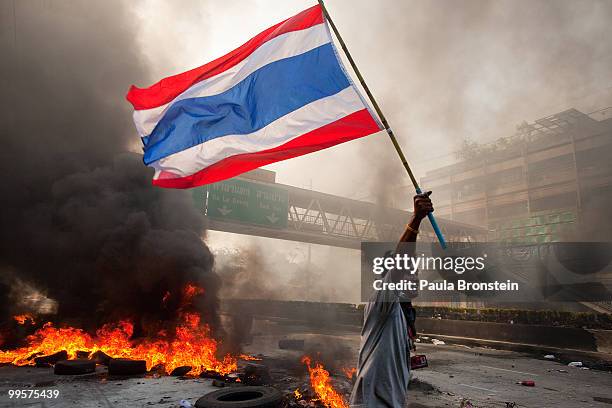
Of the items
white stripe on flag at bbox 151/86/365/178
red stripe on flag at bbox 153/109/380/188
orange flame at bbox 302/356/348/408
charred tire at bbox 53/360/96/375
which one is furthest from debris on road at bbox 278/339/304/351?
white stripe on flag at bbox 151/86/365/178

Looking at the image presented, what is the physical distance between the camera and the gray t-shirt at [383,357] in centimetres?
226

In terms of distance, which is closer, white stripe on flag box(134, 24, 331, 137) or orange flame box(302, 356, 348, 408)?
white stripe on flag box(134, 24, 331, 137)

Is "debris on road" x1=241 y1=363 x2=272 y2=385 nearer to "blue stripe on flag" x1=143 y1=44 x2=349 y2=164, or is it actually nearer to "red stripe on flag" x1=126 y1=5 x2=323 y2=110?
"blue stripe on flag" x1=143 y1=44 x2=349 y2=164

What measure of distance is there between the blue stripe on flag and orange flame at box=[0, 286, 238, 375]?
5.55 metres

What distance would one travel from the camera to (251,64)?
4.38 metres

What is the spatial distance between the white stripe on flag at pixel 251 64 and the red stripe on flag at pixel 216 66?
62 millimetres

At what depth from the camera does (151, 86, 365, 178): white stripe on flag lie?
149 inches

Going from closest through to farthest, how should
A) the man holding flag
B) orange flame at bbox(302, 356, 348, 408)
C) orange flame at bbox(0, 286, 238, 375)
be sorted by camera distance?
1. the man holding flag
2. orange flame at bbox(302, 356, 348, 408)
3. orange flame at bbox(0, 286, 238, 375)

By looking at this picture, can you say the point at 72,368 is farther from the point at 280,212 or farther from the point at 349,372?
the point at 280,212

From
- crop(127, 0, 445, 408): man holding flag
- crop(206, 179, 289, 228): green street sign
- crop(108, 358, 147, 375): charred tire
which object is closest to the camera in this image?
crop(127, 0, 445, 408): man holding flag

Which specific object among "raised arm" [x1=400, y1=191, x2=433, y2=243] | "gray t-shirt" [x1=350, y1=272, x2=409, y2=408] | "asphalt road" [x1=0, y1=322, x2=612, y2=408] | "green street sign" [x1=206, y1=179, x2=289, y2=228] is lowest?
"asphalt road" [x1=0, y1=322, x2=612, y2=408]

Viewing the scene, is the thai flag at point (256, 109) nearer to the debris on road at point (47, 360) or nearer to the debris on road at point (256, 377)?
the debris on road at point (256, 377)

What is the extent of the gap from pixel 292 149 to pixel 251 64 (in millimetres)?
1221

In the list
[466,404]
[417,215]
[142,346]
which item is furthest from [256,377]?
[417,215]
